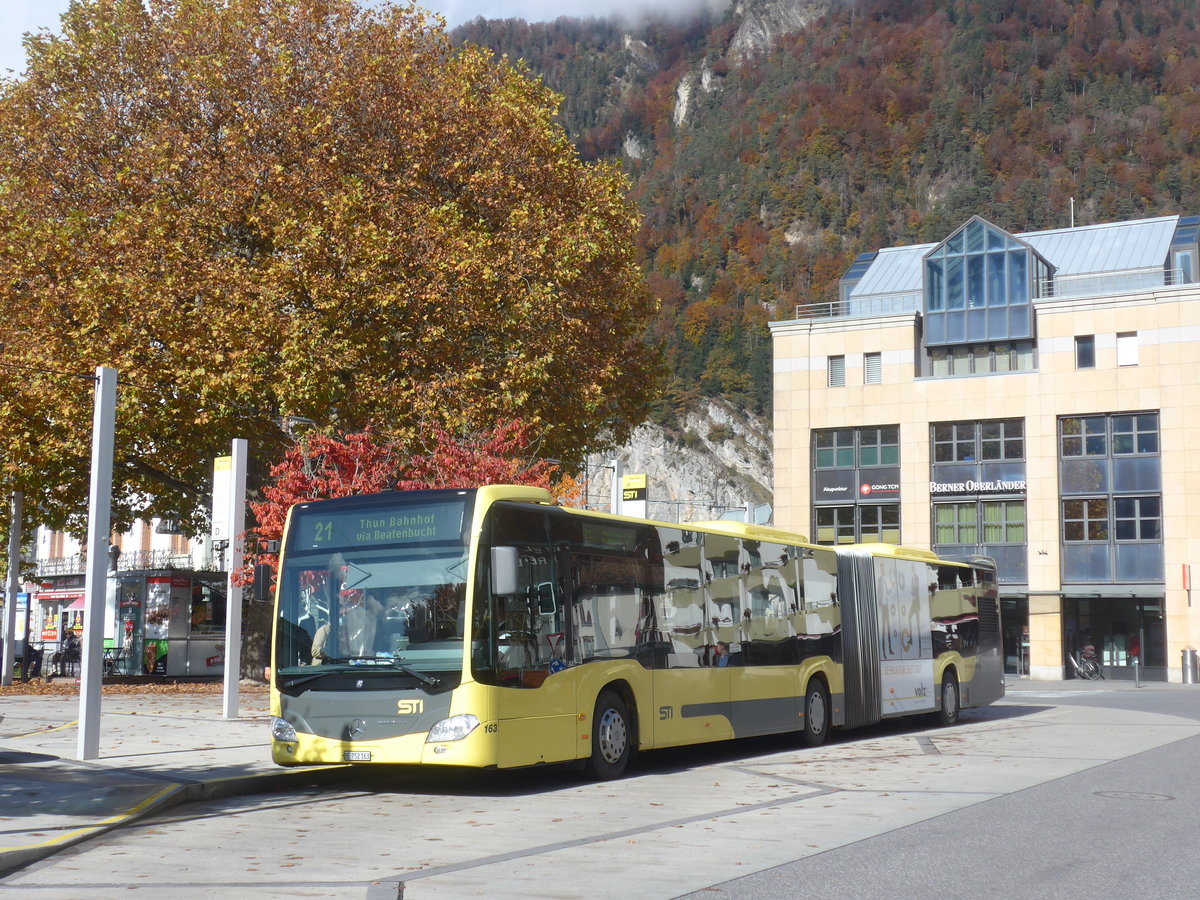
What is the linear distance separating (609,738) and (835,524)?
4235 centimetres

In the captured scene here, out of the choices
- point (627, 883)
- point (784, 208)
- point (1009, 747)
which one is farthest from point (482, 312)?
point (784, 208)

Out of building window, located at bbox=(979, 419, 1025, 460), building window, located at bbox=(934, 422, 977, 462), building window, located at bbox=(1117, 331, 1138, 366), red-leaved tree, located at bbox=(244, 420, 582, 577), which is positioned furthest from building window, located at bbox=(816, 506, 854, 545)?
red-leaved tree, located at bbox=(244, 420, 582, 577)

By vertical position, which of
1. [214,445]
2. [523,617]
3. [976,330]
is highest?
[976,330]

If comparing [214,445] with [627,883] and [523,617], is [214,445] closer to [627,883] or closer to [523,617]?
[523,617]

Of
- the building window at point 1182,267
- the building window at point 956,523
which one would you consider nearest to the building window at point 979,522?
the building window at point 956,523

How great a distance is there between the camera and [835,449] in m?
55.9

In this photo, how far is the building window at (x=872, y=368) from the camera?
55250 mm

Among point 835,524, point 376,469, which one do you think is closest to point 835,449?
point 835,524

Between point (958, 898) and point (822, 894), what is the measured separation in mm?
749

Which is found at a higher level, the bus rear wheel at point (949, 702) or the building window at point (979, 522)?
the building window at point (979, 522)

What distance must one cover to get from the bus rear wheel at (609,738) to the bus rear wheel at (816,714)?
505 cm

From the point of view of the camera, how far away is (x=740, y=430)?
14150 centimetres

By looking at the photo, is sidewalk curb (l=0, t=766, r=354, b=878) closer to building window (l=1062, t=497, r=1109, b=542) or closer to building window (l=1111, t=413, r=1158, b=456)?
building window (l=1062, t=497, r=1109, b=542)

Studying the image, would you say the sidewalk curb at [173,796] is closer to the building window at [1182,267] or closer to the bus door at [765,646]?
the bus door at [765,646]
